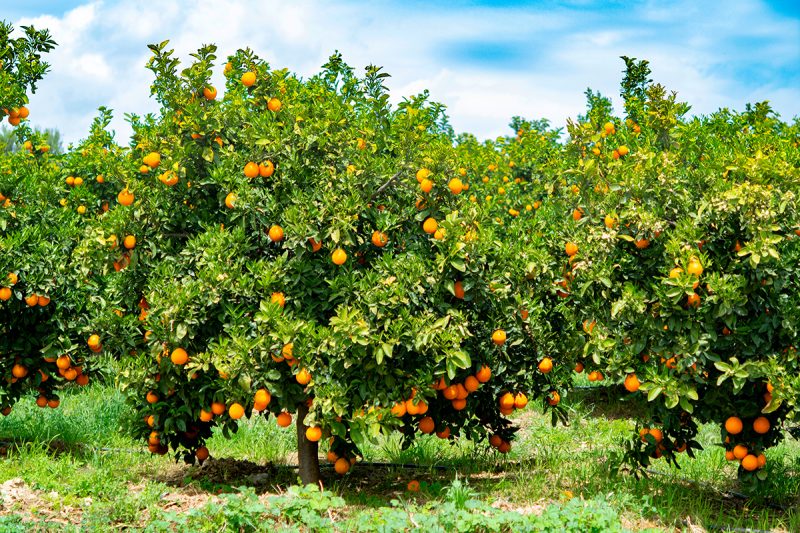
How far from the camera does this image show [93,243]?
5695 mm

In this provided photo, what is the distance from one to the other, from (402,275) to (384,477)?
2047mm

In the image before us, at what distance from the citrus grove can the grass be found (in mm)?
337

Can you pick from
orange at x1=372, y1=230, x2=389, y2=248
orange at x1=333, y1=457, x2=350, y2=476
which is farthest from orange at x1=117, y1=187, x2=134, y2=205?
orange at x1=333, y1=457, x2=350, y2=476

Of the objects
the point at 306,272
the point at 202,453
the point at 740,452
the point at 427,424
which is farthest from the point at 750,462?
the point at 202,453

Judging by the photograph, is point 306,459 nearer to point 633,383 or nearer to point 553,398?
point 553,398

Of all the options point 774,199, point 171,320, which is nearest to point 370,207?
point 171,320

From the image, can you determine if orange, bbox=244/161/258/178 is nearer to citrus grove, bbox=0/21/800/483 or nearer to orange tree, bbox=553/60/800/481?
citrus grove, bbox=0/21/800/483

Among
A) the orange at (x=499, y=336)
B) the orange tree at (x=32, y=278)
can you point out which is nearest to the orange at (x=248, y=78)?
the orange tree at (x=32, y=278)

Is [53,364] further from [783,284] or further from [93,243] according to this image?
[783,284]

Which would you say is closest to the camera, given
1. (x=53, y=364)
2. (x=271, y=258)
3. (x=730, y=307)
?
(x=730, y=307)

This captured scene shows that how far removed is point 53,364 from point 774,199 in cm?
544

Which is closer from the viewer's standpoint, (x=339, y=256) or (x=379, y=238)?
(x=339, y=256)

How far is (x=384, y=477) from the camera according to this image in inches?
251

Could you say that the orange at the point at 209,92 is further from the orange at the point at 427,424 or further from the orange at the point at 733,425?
the orange at the point at 733,425
